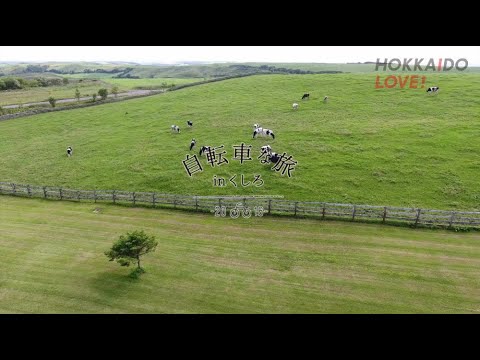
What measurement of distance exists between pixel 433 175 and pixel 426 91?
2418cm

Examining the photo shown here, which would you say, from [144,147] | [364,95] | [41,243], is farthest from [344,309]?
[364,95]

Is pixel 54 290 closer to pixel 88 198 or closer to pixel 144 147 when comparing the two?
pixel 88 198

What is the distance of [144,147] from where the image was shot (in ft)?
119

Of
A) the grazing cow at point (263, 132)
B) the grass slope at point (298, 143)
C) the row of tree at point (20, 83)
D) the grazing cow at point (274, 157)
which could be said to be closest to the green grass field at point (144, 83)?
the row of tree at point (20, 83)

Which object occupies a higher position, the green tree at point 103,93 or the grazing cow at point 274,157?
the green tree at point 103,93

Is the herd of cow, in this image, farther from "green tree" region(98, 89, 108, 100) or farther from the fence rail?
"green tree" region(98, 89, 108, 100)

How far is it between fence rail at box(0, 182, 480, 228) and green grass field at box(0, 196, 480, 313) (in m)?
0.87

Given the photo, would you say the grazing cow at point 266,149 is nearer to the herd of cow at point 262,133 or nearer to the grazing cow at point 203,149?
the herd of cow at point 262,133

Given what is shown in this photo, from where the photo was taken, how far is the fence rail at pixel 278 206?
21266 millimetres

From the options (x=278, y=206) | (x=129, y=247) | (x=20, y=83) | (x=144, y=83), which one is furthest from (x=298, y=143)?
(x=20, y=83)

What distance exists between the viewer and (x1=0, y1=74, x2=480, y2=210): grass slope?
2594 cm

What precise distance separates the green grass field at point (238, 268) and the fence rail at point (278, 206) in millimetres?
869

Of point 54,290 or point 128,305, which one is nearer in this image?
point 128,305

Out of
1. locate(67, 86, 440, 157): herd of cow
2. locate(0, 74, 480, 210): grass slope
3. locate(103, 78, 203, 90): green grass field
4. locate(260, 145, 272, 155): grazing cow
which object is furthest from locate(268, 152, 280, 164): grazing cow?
locate(103, 78, 203, 90): green grass field
